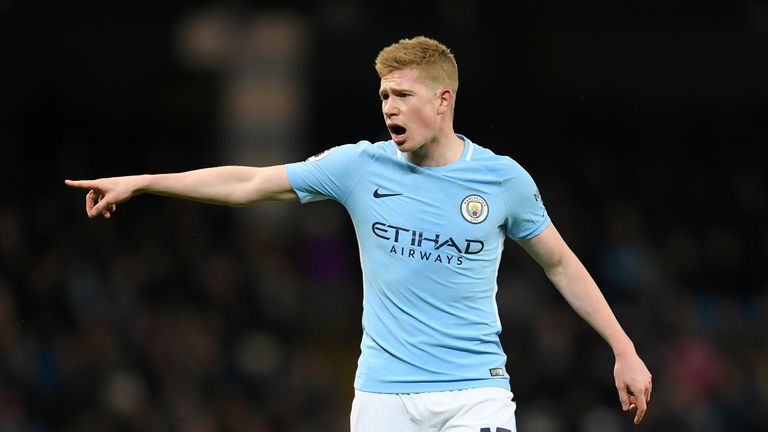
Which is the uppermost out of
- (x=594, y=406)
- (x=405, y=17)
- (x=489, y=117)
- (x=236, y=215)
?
(x=405, y=17)

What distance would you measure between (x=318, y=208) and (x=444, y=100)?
876cm

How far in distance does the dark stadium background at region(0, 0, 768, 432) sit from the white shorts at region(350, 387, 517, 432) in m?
6.36

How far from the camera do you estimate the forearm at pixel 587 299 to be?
553cm

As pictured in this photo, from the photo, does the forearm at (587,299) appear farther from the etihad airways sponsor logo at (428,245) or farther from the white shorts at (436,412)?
the white shorts at (436,412)

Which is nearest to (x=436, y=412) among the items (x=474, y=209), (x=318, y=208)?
(x=474, y=209)

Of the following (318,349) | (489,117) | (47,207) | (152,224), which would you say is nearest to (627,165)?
(489,117)

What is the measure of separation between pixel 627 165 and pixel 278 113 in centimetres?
412

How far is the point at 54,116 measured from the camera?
47.6ft

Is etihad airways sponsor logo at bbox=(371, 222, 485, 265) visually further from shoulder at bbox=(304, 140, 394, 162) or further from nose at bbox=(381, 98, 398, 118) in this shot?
nose at bbox=(381, 98, 398, 118)

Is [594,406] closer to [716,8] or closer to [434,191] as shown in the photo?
[716,8]

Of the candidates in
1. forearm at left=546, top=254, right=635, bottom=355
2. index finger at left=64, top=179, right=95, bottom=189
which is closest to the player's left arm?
forearm at left=546, top=254, right=635, bottom=355

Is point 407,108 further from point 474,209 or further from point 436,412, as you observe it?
point 436,412

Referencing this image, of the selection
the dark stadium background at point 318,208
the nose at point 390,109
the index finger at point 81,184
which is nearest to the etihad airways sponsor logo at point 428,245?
the nose at point 390,109

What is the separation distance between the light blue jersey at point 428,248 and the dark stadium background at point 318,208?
20.7 feet
